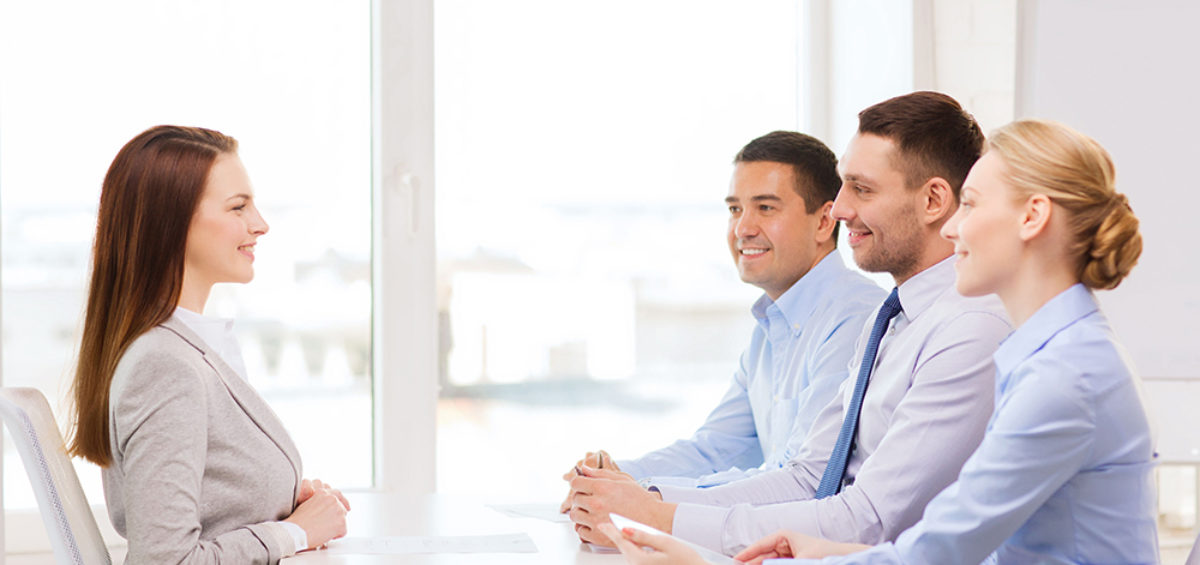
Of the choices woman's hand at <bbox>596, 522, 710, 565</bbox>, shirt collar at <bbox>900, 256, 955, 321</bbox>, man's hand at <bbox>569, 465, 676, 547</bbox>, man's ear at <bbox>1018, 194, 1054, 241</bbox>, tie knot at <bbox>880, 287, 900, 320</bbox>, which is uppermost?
man's ear at <bbox>1018, 194, 1054, 241</bbox>

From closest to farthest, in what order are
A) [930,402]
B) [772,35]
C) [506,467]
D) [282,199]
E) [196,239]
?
[930,402], [196,239], [282,199], [506,467], [772,35]

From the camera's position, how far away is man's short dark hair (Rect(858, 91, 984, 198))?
176 cm

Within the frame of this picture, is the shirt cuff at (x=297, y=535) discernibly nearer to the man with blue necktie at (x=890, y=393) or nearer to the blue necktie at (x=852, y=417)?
the man with blue necktie at (x=890, y=393)

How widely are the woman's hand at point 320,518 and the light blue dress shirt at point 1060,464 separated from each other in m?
0.84

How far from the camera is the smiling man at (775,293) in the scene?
87.8 inches

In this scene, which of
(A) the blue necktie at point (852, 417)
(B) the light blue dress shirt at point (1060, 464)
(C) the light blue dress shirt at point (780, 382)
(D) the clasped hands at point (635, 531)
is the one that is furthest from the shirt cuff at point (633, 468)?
(B) the light blue dress shirt at point (1060, 464)

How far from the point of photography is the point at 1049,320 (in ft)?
4.20

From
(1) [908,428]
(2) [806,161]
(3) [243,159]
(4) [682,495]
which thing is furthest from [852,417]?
(3) [243,159]

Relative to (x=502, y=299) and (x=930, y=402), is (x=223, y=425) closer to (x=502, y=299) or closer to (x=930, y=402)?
(x=930, y=402)

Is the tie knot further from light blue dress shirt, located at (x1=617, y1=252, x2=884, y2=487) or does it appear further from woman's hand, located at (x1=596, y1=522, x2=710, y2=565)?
woman's hand, located at (x1=596, y1=522, x2=710, y2=565)

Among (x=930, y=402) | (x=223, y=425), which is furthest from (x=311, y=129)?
(x=930, y=402)

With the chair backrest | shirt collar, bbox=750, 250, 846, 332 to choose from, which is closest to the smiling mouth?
shirt collar, bbox=750, 250, 846, 332

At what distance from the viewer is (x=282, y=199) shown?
2893 mm

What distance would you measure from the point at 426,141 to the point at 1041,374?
2.04 metres
